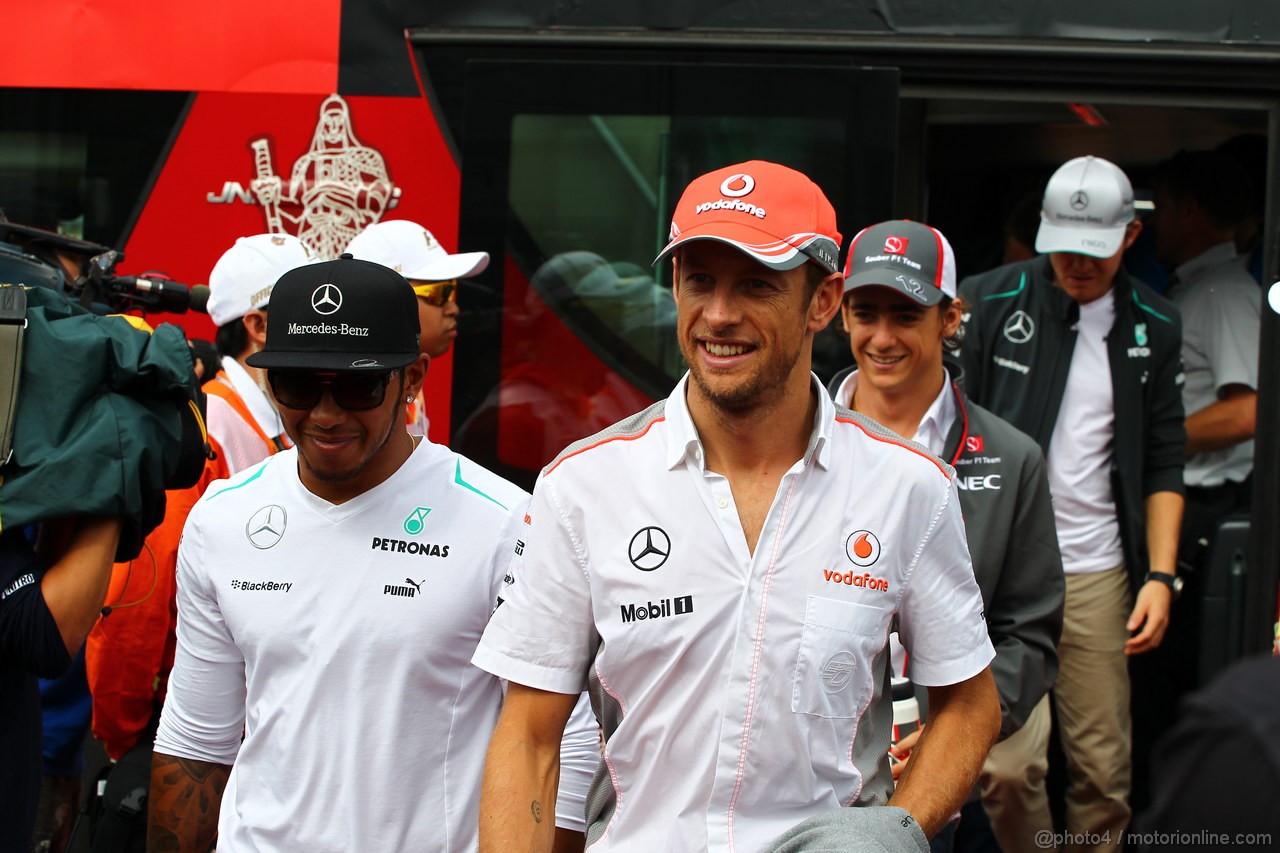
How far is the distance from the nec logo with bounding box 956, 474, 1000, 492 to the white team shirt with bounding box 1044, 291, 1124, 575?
1.12m

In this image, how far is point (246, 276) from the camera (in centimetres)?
376

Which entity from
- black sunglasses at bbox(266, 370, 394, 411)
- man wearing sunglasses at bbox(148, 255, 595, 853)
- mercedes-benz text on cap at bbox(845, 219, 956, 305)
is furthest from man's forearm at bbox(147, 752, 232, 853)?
mercedes-benz text on cap at bbox(845, 219, 956, 305)

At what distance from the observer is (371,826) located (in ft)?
7.71

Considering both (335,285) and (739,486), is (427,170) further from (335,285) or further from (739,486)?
(739,486)

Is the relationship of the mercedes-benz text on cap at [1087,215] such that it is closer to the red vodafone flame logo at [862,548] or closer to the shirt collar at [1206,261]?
the shirt collar at [1206,261]

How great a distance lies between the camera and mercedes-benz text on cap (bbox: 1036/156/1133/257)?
4.31m

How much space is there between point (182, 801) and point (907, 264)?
197 cm

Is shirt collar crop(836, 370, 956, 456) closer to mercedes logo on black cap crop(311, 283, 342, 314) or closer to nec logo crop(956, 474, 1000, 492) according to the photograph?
nec logo crop(956, 474, 1000, 492)

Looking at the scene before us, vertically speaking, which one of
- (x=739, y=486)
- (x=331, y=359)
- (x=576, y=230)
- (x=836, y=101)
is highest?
(x=836, y=101)

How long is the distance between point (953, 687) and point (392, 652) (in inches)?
34.6

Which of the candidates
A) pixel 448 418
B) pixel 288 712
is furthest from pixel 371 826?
pixel 448 418

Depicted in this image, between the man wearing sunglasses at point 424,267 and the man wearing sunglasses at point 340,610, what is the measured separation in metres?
1.19

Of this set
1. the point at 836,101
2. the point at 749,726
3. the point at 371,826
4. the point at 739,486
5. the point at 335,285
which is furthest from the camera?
the point at 836,101

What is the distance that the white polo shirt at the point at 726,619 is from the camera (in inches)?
81.7
